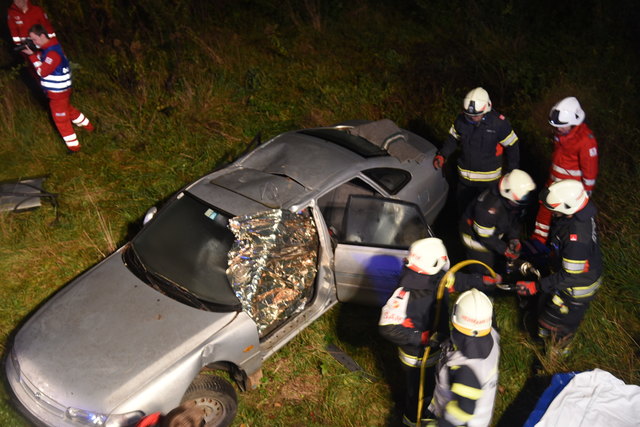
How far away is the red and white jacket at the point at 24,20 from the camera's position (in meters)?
7.12

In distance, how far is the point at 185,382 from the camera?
378 cm

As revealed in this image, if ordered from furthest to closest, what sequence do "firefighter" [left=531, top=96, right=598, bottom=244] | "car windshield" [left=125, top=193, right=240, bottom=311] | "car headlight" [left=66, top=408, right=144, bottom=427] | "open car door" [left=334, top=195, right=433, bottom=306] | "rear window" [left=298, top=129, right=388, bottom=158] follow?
1. "rear window" [left=298, top=129, right=388, bottom=158]
2. "firefighter" [left=531, top=96, right=598, bottom=244]
3. "open car door" [left=334, top=195, right=433, bottom=306]
4. "car windshield" [left=125, top=193, right=240, bottom=311]
5. "car headlight" [left=66, top=408, right=144, bottom=427]

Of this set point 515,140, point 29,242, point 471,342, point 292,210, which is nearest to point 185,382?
point 292,210

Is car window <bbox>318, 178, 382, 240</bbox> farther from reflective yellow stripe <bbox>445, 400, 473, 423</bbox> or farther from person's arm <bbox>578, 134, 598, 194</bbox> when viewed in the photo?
person's arm <bbox>578, 134, 598, 194</bbox>

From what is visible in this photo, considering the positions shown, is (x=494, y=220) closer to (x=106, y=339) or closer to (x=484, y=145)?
(x=484, y=145)

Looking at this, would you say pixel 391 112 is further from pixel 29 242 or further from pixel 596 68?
pixel 29 242

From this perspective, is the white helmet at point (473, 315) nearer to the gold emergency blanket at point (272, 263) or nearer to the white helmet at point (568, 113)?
the gold emergency blanket at point (272, 263)

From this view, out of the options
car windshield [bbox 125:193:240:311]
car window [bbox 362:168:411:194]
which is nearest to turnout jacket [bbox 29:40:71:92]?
car windshield [bbox 125:193:240:311]

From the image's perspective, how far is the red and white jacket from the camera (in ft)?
23.4

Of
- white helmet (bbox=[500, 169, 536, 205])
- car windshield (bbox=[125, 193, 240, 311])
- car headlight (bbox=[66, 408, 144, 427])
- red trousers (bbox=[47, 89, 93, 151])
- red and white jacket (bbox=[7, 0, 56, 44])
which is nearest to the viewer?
car headlight (bbox=[66, 408, 144, 427])

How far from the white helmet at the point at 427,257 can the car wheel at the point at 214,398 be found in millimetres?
1780

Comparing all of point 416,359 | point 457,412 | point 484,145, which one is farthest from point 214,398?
point 484,145

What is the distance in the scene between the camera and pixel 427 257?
355 centimetres

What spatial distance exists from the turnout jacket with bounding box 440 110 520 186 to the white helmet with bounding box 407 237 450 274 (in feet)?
7.26
